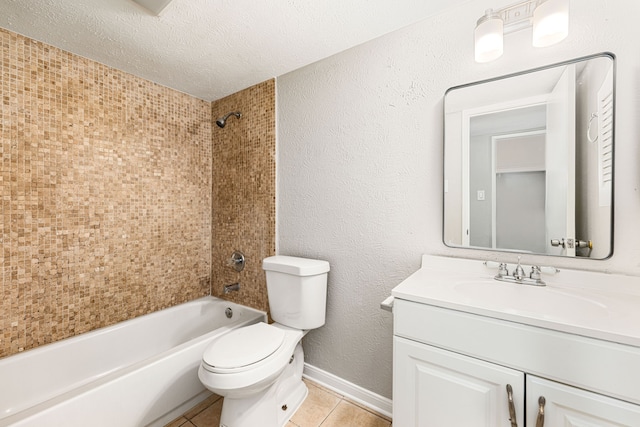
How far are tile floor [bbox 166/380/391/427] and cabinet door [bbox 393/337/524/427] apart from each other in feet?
1.74

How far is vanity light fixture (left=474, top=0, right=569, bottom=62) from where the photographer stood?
0.99m

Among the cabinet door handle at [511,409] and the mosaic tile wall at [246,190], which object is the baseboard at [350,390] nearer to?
the mosaic tile wall at [246,190]

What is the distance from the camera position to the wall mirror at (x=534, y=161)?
3.37ft

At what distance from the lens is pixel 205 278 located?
234cm

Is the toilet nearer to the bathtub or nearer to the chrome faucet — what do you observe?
the bathtub

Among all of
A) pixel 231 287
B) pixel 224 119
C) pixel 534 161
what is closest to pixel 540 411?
pixel 534 161

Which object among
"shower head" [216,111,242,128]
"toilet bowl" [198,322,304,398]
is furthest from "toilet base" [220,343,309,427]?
"shower head" [216,111,242,128]

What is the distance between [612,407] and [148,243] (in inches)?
94.8

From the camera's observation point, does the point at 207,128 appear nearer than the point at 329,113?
No

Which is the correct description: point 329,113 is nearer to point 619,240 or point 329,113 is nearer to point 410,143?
point 410,143

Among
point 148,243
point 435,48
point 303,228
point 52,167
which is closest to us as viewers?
point 435,48

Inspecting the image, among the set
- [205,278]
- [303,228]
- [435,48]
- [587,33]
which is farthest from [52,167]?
[587,33]

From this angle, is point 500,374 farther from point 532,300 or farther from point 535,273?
point 535,273

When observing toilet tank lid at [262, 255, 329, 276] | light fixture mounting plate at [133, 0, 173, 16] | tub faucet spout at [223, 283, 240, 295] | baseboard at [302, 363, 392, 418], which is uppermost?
light fixture mounting plate at [133, 0, 173, 16]
